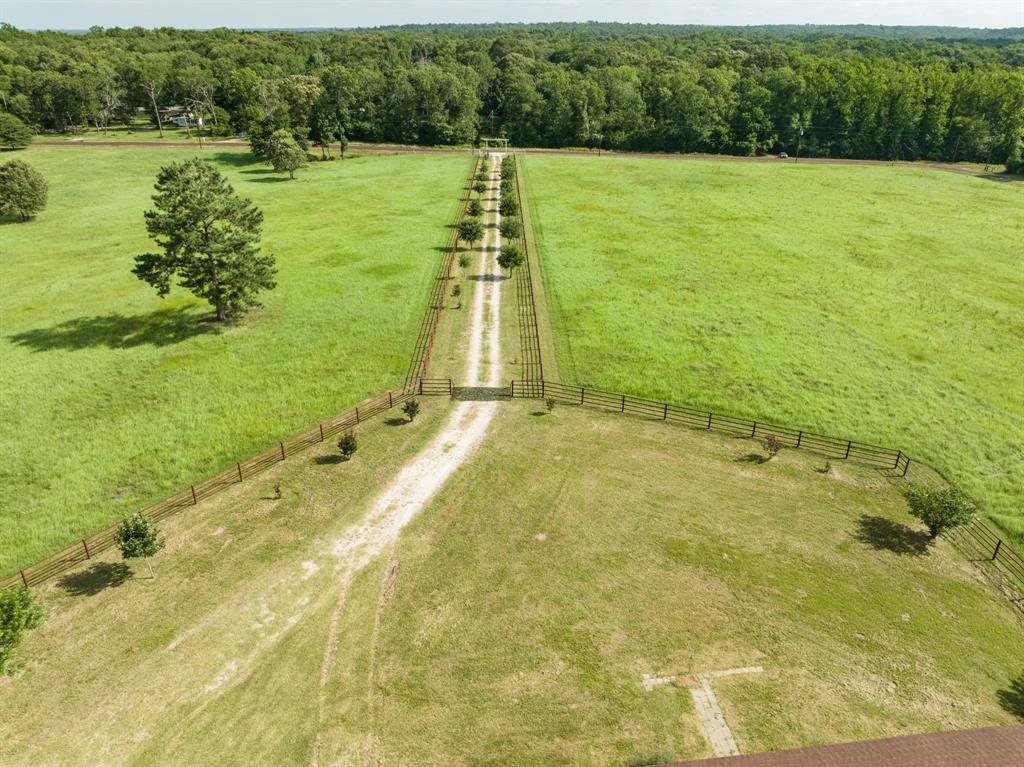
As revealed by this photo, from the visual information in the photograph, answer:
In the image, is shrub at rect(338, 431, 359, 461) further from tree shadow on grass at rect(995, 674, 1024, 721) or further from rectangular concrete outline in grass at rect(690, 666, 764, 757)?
tree shadow on grass at rect(995, 674, 1024, 721)

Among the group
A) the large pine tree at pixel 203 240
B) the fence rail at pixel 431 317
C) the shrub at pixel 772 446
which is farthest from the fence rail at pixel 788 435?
the large pine tree at pixel 203 240

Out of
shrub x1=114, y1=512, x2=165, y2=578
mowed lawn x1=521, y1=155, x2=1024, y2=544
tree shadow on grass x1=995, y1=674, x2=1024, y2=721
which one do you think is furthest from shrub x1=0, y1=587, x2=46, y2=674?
tree shadow on grass x1=995, y1=674, x2=1024, y2=721

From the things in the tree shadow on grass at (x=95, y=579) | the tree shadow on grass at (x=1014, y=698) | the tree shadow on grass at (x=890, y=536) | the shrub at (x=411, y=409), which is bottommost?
the tree shadow on grass at (x=1014, y=698)

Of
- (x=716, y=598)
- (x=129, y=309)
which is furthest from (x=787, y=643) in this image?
(x=129, y=309)

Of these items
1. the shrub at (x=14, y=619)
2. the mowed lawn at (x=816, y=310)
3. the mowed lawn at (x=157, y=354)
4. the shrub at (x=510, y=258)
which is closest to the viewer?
the shrub at (x=14, y=619)

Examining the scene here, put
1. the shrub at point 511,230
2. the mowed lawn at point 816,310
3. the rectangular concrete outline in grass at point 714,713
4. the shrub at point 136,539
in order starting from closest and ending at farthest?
the rectangular concrete outline in grass at point 714,713
the shrub at point 136,539
the mowed lawn at point 816,310
the shrub at point 511,230

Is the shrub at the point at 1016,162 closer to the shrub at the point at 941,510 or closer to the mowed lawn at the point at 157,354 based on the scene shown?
the mowed lawn at the point at 157,354
